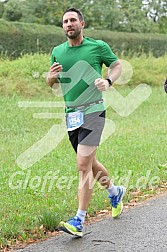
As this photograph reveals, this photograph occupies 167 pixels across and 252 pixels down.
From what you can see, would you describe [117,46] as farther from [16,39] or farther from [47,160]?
[47,160]

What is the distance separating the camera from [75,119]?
5.31 meters

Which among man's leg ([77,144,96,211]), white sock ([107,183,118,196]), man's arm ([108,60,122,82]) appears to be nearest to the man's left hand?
man's arm ([108,60,122,82])

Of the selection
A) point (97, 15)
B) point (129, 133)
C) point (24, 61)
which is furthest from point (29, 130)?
point (97, 15)

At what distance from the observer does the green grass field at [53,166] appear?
5996 millimetres

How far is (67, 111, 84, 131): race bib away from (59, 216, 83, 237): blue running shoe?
886mm

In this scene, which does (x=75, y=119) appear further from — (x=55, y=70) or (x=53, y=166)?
(x=53, y=166)

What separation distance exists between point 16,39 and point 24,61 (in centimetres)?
568

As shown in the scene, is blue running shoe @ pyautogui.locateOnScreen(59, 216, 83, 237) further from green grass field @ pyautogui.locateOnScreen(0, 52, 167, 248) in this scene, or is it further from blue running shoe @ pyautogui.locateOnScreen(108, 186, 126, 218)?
blue running shoe @ pyautogui.locateOnScreen(108, 186, 126, 218)

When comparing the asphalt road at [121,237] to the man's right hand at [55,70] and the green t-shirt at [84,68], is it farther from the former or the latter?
the man's right hand at [55,70]

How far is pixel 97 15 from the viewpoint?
36031mm

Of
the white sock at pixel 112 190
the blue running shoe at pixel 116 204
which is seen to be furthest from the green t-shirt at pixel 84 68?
the blue running shoe at pixel 116 204

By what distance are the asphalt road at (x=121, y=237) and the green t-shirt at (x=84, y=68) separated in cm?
121

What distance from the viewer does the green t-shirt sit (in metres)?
5.24

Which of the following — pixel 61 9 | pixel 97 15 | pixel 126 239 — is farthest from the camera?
pixel 97 15
